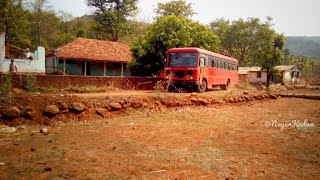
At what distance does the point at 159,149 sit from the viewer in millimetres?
6230

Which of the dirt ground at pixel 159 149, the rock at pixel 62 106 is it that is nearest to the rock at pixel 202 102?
the dirt ground at pixel 159 149

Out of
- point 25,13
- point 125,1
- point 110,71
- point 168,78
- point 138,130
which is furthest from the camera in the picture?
point 125,1

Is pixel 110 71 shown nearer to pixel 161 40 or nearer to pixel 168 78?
pixel 161 40

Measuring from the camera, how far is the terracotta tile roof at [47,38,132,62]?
91.1 ft

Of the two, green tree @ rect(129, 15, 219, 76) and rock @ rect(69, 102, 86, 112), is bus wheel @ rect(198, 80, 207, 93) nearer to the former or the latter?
green tree @ rect(129, 15, 219, 76)

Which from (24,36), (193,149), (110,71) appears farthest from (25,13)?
(193,149)

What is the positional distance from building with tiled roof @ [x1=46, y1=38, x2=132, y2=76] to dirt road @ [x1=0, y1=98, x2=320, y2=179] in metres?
20.2

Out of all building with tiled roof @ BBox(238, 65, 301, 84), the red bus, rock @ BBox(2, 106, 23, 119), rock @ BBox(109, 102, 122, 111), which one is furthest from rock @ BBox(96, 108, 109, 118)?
building with tiled roof @ BBox(238, 65, 301, 84)

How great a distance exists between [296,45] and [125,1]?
164530mm

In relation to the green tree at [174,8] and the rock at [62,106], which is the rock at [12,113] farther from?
the green tree at [174,8]

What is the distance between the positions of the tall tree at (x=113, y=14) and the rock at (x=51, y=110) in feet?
116

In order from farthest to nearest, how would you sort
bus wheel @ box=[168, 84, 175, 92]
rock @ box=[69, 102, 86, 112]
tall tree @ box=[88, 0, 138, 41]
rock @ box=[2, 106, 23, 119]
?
tall tree @ box=[88, 0, 138, 41], bus wheel @ box=[168, 84, 175, 92], rock @ box=[69, 102, 86, 112], rock @ box=[2, 106, 23, 119]

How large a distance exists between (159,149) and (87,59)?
932 inches

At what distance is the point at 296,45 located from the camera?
6939 inches
